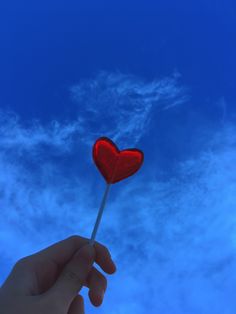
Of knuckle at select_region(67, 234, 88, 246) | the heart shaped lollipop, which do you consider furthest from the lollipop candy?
knuckle at select_region(67, 234, 88, 246)

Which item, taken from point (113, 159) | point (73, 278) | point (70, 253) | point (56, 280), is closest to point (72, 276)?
point (73, 278)

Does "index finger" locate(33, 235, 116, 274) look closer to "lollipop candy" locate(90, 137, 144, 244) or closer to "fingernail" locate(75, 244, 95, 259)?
"fingernail" locate(75, 244, 95, 259)

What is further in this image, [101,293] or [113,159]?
[113,159]

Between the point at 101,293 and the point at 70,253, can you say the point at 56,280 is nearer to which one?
the point at 70,253

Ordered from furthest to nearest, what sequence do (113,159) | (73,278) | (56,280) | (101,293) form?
(113,159) → (101,293) → (56,280) → (73,278)

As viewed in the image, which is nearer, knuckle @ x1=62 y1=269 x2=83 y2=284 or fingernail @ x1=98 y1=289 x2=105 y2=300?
knuckle @ x1=62 y1=269 x2=83 y2=284

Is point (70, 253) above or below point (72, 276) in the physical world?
above

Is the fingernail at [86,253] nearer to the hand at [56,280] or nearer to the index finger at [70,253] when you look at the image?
the hand at [56,280]

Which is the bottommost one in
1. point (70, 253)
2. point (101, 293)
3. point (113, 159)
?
point (101, 293)
